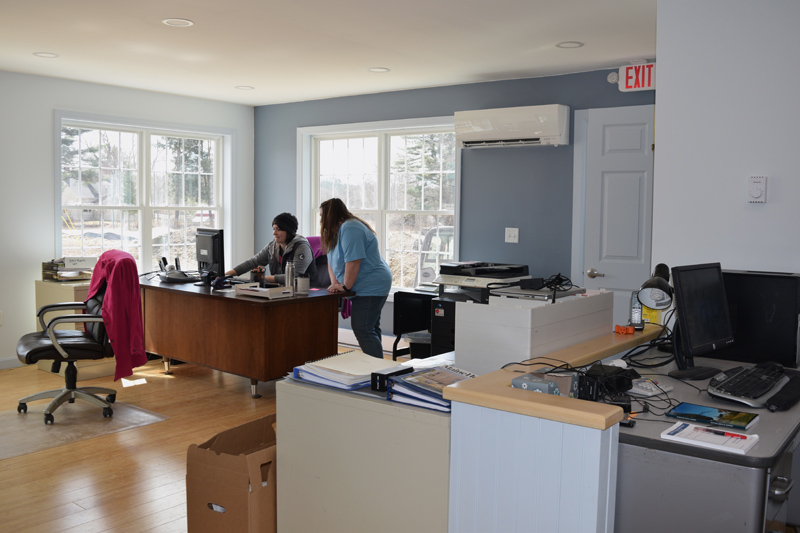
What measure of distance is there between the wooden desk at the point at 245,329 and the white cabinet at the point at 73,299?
55 cm

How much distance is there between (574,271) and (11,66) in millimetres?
4828

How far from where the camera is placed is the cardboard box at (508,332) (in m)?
2.45

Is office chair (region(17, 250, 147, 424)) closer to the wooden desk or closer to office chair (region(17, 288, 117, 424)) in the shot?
office chair (region(17, 288, 117, 424))

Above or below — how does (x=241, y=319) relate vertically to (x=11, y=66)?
below

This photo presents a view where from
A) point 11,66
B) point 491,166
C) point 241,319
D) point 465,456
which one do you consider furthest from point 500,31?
point 11,66

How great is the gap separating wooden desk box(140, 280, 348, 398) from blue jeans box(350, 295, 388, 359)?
19 cm

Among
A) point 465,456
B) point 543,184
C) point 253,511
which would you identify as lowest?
point 253,511

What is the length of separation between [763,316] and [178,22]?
356cm

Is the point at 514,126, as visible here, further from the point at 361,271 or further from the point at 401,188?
the point at 361,271

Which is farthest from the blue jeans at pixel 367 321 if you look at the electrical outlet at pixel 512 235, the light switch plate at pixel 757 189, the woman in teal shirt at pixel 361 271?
the light switch plate at pixel 757 189

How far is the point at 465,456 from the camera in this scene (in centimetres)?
191

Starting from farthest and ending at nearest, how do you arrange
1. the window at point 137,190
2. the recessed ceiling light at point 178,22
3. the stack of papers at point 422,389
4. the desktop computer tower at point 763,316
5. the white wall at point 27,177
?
the window at point 137,190 < the white wall at point 27,177 < the recessed ceiling light at point 178,22 < the desktop computer tower at point 763,316 < the stack of papers at point 422,389

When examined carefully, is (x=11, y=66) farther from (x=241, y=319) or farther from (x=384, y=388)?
(x=384, y=388)

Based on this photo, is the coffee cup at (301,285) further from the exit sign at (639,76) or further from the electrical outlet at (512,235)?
the exit sign at (639,76)
